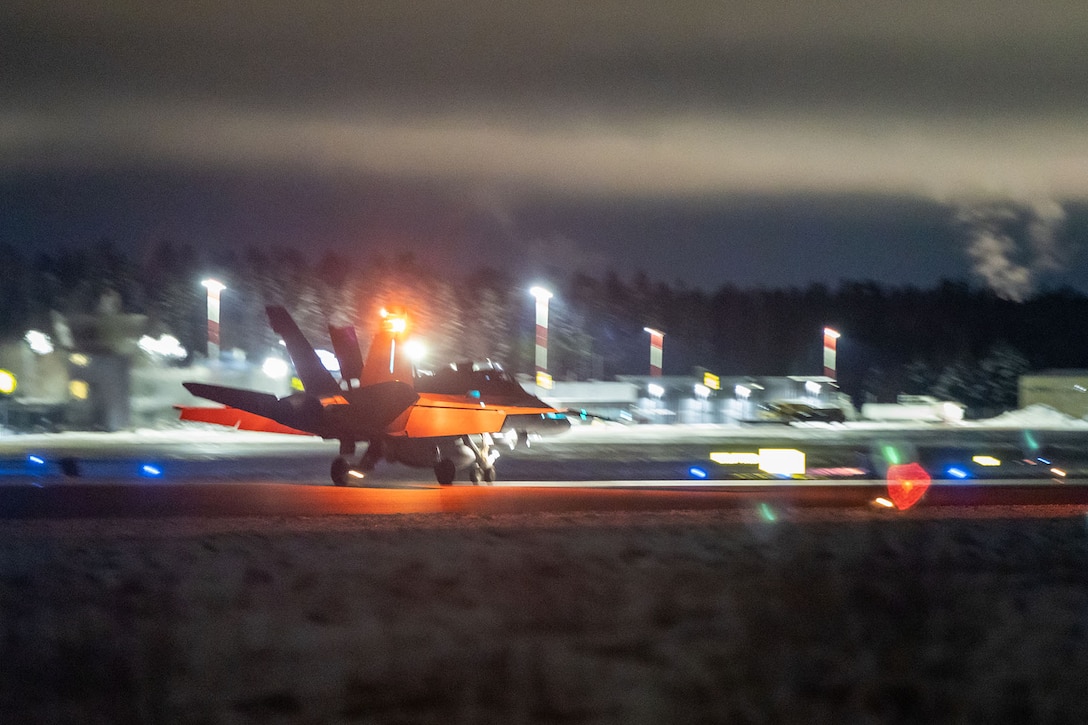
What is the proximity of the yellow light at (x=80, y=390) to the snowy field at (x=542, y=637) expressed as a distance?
137ft

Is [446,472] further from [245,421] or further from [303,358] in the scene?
[245,421]

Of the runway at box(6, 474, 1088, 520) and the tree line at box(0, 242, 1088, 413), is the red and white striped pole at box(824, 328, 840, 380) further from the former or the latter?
the runway at box(6, 474, 1088, 520)

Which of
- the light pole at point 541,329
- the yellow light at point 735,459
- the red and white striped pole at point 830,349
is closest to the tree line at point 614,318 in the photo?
the red and white striped pole at point 830,349

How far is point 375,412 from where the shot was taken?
25.5 meters

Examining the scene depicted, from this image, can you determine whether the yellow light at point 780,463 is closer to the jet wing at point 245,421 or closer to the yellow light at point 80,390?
Answer: the jet wing at point 245,421

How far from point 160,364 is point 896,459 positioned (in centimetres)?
4342

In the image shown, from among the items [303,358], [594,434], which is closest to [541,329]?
[594,434]

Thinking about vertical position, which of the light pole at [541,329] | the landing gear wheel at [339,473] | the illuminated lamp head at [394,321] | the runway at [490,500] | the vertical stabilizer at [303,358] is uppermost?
the light pole at [541,329]

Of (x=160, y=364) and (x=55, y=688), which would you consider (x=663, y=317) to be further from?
(x=55, y=688)

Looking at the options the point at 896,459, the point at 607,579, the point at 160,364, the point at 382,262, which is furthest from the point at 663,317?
the point at 607,579

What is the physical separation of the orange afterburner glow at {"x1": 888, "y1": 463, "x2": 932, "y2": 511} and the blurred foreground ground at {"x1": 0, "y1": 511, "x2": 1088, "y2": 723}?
10.4 m

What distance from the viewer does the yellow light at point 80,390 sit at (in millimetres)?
51062

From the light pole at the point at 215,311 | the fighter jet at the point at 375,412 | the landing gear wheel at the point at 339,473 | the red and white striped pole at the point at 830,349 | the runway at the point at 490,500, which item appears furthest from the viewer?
the red and white striped pole at the point at 830,349

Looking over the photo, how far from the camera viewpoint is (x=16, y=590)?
986cm
